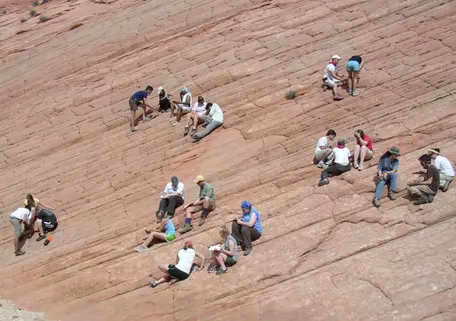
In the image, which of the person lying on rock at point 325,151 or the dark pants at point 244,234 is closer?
the dark pants at point 244,234

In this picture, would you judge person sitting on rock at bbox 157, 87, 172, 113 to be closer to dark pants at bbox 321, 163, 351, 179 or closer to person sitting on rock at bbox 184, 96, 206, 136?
person sitting on rock at bbox 184, 96, 206, 136

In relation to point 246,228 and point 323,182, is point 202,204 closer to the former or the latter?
point 246,228

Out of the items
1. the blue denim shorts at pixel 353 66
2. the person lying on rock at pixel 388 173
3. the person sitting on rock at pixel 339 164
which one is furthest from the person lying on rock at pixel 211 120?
the person lying on rock at pixel 388 173

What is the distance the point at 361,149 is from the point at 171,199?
4.58 m

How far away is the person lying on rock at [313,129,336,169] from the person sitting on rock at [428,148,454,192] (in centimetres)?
236

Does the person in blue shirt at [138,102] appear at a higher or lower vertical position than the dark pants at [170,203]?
higher

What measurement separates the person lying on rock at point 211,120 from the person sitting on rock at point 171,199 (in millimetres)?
2832

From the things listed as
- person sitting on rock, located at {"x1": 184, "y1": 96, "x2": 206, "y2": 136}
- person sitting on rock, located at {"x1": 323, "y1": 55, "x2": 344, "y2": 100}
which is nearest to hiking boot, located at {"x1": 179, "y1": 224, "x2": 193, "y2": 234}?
person sitting on rock, located at {"x1": 184, "y1": 96, "x2": 206, "y2": 136}

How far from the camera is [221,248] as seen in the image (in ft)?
36.6

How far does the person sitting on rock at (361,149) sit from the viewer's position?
12680mm

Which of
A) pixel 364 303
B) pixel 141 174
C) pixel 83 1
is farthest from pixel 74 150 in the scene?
pixel 83 1

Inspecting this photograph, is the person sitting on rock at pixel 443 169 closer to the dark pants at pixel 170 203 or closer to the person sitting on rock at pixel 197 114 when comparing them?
the dark pants at pixel 170 203

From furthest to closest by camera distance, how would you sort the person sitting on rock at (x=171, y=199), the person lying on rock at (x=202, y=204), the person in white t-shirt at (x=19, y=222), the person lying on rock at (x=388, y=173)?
the person in white t-shirt at (x=19, y=222), the person sitting on rock at (x=171, y=199), the person lying on rock at (x=202, y=204), the person lying on rock at (x=388, y=173)

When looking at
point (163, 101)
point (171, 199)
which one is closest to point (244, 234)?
point (171, 199)
